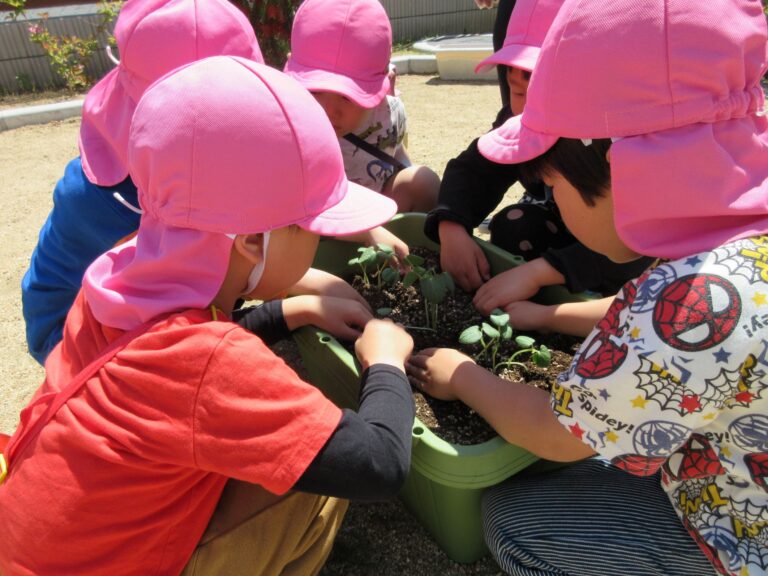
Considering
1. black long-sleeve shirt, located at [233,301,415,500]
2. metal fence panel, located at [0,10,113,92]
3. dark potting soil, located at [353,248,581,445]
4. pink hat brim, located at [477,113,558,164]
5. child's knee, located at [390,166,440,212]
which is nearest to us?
black long-sleeve shirt, located at [233,301,415,500]

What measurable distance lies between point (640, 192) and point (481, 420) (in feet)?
2.09

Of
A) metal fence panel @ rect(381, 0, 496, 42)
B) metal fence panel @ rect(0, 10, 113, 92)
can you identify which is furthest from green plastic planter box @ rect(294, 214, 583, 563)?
metal fence panel @ rect(381, 0, 496, 42)

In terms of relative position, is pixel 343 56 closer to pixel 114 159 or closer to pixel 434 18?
pixel 114 159

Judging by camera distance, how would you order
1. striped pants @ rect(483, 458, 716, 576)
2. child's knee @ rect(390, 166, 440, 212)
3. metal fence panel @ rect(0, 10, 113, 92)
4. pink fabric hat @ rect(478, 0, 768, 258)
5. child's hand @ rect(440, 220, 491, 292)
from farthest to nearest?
1. metal fence panel @ rect(0, 10, 113, 92)
2. child's knee @ rect(390, 166, 440, 212)
3. child's hand @ rect(440, 220, 491, 292)
4. striped pants @ rect(483, 458, 716, 576)
5. pink fabric hat @ rect(478, 0, 768, 258)

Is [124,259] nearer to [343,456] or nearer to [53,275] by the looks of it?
[343,456]

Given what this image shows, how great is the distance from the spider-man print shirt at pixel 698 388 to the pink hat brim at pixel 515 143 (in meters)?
0.29

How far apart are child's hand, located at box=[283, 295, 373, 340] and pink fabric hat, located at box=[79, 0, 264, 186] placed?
560 millimetres

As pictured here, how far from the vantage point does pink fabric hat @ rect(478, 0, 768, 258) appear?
0.86 meters

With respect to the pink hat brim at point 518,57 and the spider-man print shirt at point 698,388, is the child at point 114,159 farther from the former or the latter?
the spider-man print shirt at point 698,388

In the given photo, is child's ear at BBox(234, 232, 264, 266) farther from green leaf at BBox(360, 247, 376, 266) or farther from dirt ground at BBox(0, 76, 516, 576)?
dirt ground at BBox(0, 76, 516, 576)

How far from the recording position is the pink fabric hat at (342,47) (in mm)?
1914

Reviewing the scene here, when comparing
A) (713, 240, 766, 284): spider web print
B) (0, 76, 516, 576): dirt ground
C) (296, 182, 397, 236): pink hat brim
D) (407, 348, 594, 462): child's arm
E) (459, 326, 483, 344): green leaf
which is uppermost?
(296, 182, 397, 236): pink hat brim

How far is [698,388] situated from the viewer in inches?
36.6

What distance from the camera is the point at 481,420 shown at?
1367 millimetres
